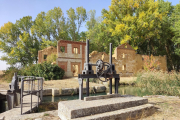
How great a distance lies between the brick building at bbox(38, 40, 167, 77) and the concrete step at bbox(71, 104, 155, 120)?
15.0 m

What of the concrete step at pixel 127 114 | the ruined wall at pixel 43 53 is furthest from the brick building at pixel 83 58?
the concrete step at pixel 127 114

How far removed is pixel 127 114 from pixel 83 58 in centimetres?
1652

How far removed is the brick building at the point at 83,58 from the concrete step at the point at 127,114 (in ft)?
49.2

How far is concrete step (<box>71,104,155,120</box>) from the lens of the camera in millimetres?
3695

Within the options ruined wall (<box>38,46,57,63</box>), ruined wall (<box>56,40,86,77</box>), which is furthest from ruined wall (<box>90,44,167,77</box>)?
ruined wall (<box>38,46,57,63</box>)

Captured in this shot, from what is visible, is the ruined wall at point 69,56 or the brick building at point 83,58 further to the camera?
the brick building at point 83,58

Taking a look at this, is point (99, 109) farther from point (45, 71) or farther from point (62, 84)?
point (45, 71)

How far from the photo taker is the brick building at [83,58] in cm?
1914

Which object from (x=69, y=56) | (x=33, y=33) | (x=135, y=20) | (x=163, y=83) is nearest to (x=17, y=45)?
(x=33, y=33)

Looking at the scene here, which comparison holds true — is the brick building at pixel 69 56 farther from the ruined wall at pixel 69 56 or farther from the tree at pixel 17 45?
the tree at pixel 17 45

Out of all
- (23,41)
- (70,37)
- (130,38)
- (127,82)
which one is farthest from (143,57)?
(23,41)

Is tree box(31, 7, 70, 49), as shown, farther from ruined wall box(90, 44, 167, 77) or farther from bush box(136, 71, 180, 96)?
bush box(136, 71, 180, 96)

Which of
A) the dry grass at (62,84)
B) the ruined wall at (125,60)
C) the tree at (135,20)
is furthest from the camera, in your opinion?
the tree at (135,20)

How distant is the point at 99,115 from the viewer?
378 cm
